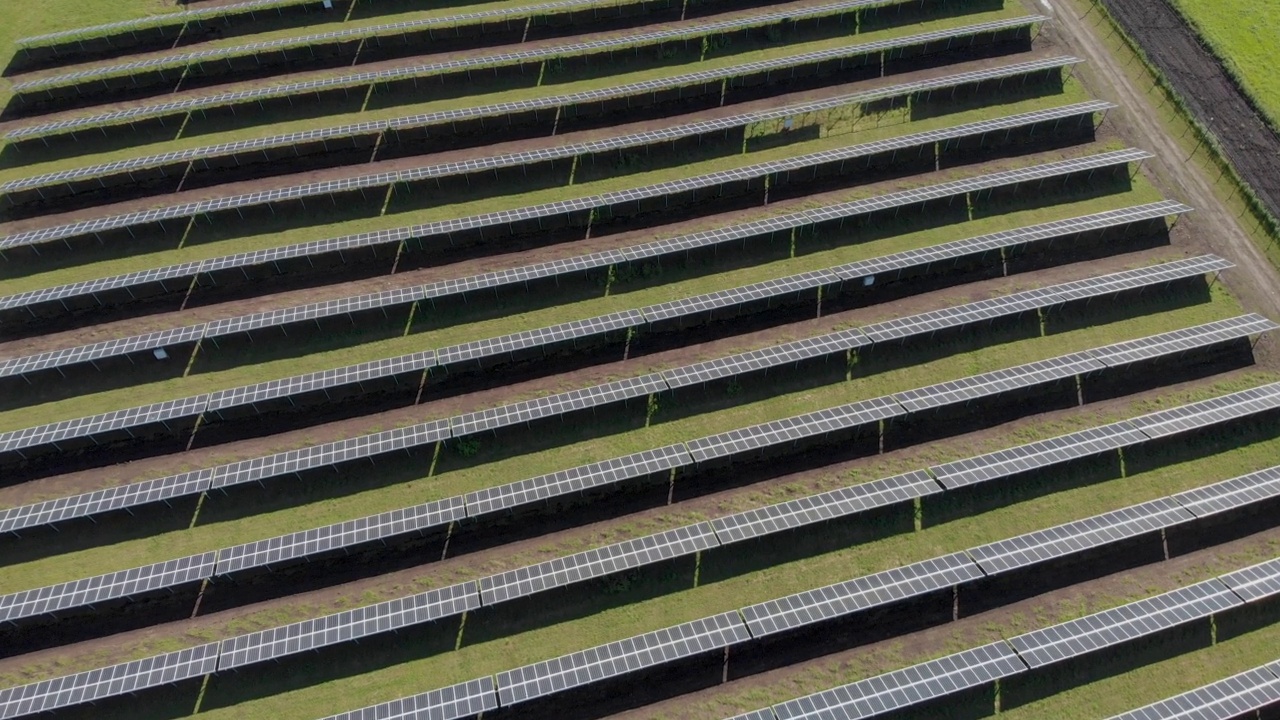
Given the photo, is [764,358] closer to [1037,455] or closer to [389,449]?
[1037,455]

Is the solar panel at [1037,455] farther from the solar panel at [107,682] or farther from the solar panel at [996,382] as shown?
the solar panel at [107,682]

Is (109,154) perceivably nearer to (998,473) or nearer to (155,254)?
(155,254)

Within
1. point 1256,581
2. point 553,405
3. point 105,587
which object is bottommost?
point 1256,581

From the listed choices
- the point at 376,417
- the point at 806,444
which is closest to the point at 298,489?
the point at 376,417

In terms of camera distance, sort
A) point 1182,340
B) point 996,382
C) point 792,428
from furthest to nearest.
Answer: point 1182,340 < point 996,382 < point 792,428

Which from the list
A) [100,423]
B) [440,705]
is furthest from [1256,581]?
[100,423]

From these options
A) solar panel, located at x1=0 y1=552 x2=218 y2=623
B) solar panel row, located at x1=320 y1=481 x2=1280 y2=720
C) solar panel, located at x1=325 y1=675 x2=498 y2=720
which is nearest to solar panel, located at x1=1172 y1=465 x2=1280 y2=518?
solar panel row, located at x1=320 y1=481 x2=1280 y2=720

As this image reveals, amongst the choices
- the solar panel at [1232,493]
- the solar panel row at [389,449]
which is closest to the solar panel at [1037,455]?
the solar panel row at [389,449]
